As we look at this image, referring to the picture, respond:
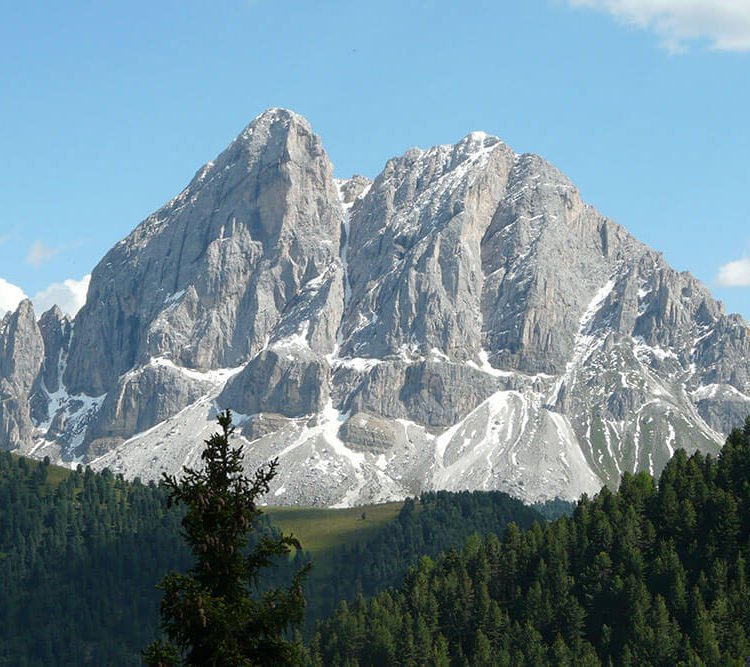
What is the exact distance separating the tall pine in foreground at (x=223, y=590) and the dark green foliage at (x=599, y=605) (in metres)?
133

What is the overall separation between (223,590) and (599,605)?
502 feet

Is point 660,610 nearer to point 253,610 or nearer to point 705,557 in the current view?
point 705,557

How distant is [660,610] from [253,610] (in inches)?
5644

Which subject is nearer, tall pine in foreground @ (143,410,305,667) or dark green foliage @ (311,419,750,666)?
tall pine in foreground @ (143,410,305,667)

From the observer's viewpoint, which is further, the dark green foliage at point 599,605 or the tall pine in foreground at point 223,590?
the dark green foliage at point 599,605

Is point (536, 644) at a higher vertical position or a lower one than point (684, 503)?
lower

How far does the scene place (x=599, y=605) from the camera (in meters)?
186

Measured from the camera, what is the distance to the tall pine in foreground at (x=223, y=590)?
37938 mm

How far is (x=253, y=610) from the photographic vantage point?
128ft

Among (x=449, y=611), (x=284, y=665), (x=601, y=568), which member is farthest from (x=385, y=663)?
(x=284, y=665)

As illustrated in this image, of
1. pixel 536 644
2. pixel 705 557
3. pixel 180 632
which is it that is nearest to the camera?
pixel 180 632

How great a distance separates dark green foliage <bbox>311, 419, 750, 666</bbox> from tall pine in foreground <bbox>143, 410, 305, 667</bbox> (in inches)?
5227

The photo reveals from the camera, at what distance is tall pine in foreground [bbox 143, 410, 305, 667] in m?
37.9

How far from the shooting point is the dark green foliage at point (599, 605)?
172125 mm
